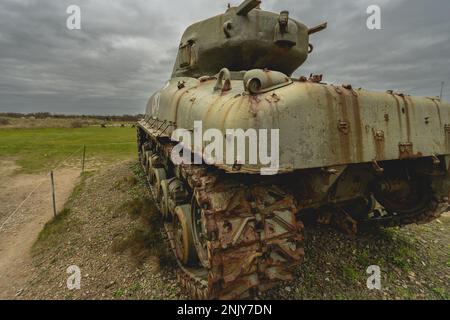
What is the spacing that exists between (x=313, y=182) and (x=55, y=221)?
272 inches

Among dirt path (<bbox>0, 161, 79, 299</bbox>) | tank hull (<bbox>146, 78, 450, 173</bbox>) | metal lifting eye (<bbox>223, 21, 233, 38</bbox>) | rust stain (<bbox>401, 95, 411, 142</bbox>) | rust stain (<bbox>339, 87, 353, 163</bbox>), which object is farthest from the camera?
dirt path (<bbox>0, 161, 79, 299</bbox>)

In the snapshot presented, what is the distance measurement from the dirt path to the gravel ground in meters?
0.27

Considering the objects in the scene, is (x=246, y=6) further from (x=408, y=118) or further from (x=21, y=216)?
(x=21, y=216)

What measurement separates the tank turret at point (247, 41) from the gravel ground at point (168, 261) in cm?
344

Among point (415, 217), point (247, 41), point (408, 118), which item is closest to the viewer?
point (408, 118)

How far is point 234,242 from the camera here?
10.5 ft

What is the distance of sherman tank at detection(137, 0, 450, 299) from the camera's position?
3.20m

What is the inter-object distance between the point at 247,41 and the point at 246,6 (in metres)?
0.56

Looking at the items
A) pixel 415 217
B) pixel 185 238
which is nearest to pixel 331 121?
pixel 185 238

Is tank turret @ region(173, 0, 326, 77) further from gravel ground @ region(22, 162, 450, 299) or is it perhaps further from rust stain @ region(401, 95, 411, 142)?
gravel ground @ region(22, 162, 450, 299)

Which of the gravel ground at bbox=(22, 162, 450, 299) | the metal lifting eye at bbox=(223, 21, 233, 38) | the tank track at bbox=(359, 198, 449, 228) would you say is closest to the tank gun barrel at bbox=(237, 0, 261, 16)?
the metal lifting eye at bbox=(223, 21, 233, 38)

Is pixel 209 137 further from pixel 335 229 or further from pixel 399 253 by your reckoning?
pixel 399 253

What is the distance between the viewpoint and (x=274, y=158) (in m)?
3.10

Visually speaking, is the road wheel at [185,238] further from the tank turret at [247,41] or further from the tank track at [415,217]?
the tank track at [415,217]
